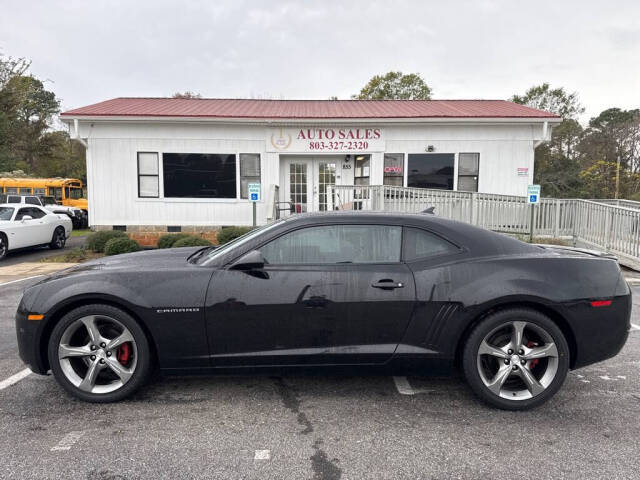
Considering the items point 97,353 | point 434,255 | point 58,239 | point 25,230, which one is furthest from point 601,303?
point 58,239

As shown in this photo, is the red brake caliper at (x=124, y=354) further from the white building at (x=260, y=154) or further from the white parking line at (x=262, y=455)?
the white building at (x=260, y=154)

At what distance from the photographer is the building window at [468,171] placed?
12578mm

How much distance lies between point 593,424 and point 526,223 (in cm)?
920

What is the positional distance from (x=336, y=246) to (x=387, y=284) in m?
0.49

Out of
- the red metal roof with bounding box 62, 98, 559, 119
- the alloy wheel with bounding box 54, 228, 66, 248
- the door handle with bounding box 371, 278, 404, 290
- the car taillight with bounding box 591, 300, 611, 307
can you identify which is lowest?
the alloy wheel with bounding box 54, 228, 66, 248

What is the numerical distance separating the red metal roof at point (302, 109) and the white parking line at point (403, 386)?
9545mm

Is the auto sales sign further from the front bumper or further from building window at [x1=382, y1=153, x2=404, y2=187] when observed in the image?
the front bumper

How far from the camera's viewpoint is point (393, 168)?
1264cm

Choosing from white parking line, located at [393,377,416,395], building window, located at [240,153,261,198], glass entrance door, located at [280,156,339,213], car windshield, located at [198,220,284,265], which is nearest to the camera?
car windshield, located at [198,220,284,265]

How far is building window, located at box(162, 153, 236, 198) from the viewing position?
12.4 metres

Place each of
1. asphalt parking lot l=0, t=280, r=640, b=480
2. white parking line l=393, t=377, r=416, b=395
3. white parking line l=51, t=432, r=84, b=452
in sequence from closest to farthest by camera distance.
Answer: asphalt parking lot l=0, t=280, r=640, b=480, white parking line l=51, t=432, r=84, b=452, white parking line l=393, t=377, r=416, b=395

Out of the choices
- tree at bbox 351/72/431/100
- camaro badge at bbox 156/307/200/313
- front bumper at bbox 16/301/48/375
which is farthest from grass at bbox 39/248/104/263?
tree at bbox 351/72/431/100

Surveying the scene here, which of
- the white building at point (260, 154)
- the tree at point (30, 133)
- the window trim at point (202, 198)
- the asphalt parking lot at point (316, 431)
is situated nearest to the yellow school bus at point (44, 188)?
the tree at point (30, 133)

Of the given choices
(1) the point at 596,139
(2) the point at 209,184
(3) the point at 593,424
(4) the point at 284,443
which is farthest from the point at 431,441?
(1) the point at 596,139
